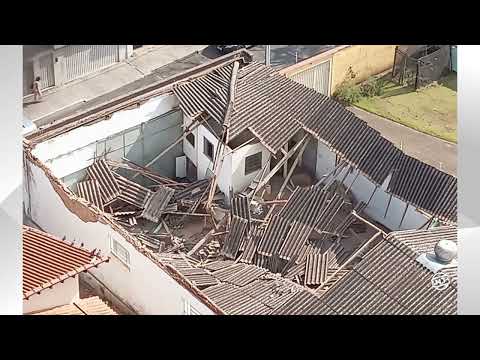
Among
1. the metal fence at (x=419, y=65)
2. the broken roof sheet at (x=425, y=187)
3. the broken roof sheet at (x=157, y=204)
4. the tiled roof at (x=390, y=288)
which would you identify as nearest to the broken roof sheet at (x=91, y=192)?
the broken roof sheet at (x=157, y=204)

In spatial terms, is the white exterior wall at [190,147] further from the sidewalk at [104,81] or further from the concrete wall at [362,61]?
the concrete wall at [362,61]

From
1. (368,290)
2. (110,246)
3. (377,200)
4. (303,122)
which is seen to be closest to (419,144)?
(377,200)

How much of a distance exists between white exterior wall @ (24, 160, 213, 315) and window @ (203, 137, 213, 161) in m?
1.61

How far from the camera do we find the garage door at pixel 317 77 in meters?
12.7

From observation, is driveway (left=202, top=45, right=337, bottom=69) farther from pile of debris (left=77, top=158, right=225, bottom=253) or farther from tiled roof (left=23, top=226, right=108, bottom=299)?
tiled roof (left=23, top=226, right=108, bottom=299)

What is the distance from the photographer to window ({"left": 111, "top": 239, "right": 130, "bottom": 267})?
9695 mm

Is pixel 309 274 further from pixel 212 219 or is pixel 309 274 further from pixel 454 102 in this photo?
pixel 454 102

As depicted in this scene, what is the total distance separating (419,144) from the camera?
40.3 ft

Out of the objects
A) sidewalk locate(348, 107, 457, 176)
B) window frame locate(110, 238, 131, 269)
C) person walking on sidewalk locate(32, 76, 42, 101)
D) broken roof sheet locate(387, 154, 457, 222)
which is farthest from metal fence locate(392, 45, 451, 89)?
window frame locate(110, 238, 131, 269)

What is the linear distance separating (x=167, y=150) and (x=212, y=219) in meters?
1.03

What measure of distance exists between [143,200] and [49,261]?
215cm

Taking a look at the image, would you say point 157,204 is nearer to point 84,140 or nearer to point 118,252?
point 84,140

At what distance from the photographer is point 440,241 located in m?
8.96
